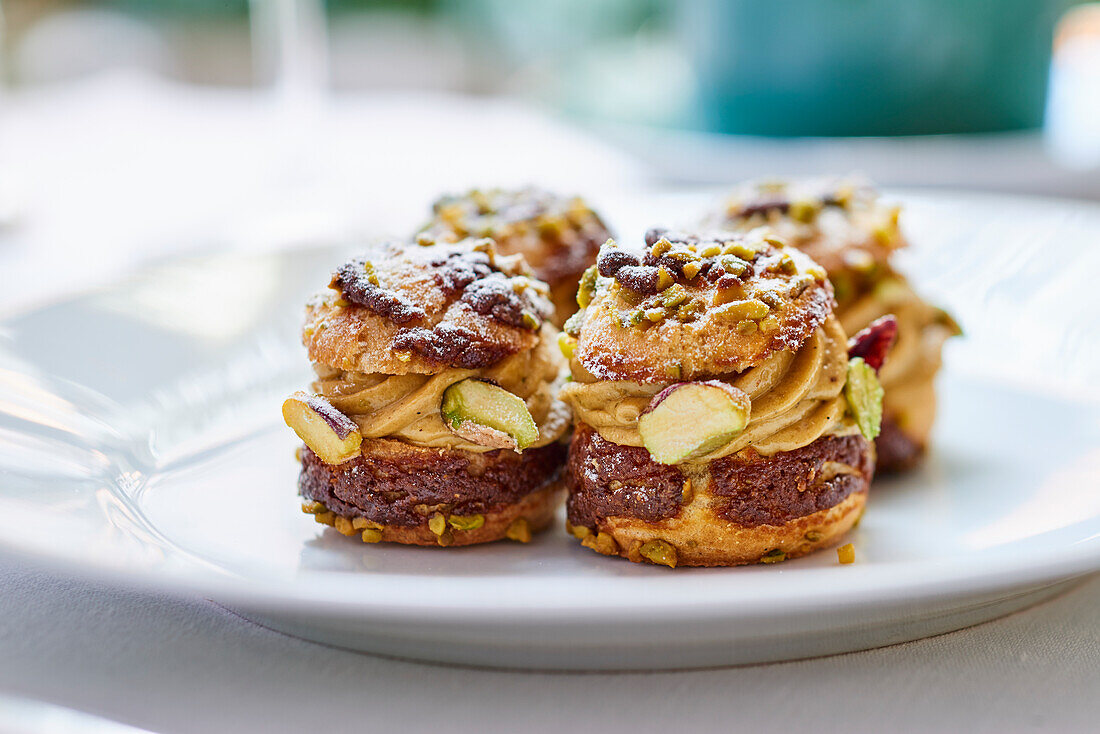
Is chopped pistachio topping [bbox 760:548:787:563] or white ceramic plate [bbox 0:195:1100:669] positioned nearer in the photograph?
white ceramic plate [bbox 0:195:1100:669]

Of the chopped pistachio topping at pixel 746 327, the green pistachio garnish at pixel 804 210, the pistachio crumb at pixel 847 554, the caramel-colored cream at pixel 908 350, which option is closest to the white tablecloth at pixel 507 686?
the pistachio crumb at pixel 847 554

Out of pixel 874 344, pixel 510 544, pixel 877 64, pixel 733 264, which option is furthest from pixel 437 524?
pixel 877 64

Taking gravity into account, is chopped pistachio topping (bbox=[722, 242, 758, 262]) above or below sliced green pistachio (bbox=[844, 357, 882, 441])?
above

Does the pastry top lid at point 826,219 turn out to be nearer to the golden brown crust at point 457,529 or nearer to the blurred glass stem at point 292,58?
the golden brown crust at point 457,529

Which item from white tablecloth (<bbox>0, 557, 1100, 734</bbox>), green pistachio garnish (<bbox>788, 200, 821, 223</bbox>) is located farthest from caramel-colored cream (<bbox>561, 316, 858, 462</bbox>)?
green pistachio garnish (<bbox>788, 200, 821, 223</bbox>)

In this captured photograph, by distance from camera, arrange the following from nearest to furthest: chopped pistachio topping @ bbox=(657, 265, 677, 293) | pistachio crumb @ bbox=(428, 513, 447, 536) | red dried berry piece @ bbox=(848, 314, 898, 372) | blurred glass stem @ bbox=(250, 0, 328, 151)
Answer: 1. chopped pistachio topping @ bbox=(657, 265, 677, 293)
2. pistachio crumb @ bbox=(428, 513, 447, 536)
3. red dried berry piece @ bbox=(848, 314, 898, 372)
4. blurred glass stem @ bbox=(250, 0, 328, 151)

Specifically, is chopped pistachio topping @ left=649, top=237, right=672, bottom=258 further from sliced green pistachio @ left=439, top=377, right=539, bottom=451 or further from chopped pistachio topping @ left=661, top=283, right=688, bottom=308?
sliced green pistachio @ left=439, top=377, right=539, bottom=451

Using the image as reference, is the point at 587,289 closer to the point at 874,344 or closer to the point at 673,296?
the point at 673,296
